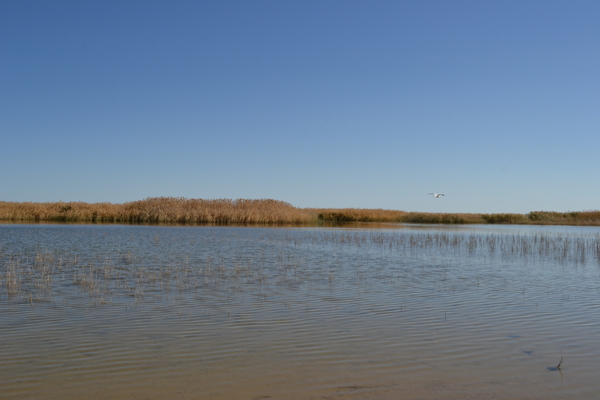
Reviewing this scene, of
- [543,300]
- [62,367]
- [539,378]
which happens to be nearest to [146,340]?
[62,367]

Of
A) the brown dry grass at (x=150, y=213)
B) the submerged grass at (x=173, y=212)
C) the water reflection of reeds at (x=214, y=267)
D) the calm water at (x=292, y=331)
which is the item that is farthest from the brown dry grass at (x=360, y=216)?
the calm water at (x=292, y=331)

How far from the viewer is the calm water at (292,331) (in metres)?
4.44

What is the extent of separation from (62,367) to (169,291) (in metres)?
4.47

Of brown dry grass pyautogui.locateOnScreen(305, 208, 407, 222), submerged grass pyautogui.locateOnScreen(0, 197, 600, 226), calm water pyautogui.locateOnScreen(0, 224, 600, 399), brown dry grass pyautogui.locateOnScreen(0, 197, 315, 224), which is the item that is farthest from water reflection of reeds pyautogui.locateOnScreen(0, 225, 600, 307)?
brown dry grass pyautogui.locateOnScreen(305, 208, 407, 222)

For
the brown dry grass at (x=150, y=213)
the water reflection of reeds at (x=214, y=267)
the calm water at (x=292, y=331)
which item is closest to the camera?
the calm water at (x=292, y=331)

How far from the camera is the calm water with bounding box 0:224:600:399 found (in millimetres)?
4438

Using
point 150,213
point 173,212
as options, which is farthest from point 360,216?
point 150,213

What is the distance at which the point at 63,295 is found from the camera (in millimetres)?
8562

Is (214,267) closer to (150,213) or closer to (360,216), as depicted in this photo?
(150,213)

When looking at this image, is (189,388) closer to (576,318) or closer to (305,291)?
(305,291)

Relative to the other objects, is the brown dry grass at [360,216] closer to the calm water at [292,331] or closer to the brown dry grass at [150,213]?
the brown dry grass at [150,213]

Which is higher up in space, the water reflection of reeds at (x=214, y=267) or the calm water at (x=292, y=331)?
the water reflection of reeds at (x=214, y=267)

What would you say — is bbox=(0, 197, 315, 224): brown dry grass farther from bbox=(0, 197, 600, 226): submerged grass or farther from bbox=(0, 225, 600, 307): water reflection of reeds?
bbox=(0, 225, 600, 307): water reflection of reeds

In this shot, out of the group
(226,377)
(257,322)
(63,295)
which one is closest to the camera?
(226,377)
